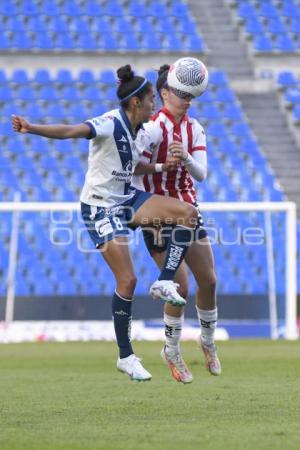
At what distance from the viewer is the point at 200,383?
8.93 meters

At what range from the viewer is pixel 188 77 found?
786 cm

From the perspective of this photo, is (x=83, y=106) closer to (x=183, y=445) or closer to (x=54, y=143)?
(x=54, y=143)

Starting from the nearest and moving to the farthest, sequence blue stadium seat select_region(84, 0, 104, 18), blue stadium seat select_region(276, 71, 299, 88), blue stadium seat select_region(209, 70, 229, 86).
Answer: blue stadium seat select_region(209, 70, 229, 86) < blue stadium seat select_region(276, 71, 299, 88) < blue stadium seat select_region(84, 0, 104, 18)

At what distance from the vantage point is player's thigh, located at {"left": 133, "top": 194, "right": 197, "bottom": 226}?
757 centimetres

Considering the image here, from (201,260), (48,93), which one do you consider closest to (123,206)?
(201,260)

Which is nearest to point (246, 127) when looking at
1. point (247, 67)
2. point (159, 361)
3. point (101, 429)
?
point (247, 67)

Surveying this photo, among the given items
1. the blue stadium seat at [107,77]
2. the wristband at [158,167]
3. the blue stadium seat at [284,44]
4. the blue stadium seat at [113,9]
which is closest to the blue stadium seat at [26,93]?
the blue stadium seat at [107,77]

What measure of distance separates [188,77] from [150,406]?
2489 mm

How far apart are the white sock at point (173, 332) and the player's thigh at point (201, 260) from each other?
1.24ft

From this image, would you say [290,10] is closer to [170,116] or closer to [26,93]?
[26,93]

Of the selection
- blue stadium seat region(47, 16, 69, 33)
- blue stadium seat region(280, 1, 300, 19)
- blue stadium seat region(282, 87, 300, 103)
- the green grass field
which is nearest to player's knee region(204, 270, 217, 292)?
the green grass field

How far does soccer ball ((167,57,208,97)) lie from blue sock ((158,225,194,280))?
1.07 meters

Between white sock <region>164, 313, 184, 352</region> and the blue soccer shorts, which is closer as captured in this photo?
the blue soccer shorts

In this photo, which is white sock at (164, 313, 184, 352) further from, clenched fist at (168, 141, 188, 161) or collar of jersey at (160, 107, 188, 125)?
collar of jersey at (160, 107, 188, 125)
